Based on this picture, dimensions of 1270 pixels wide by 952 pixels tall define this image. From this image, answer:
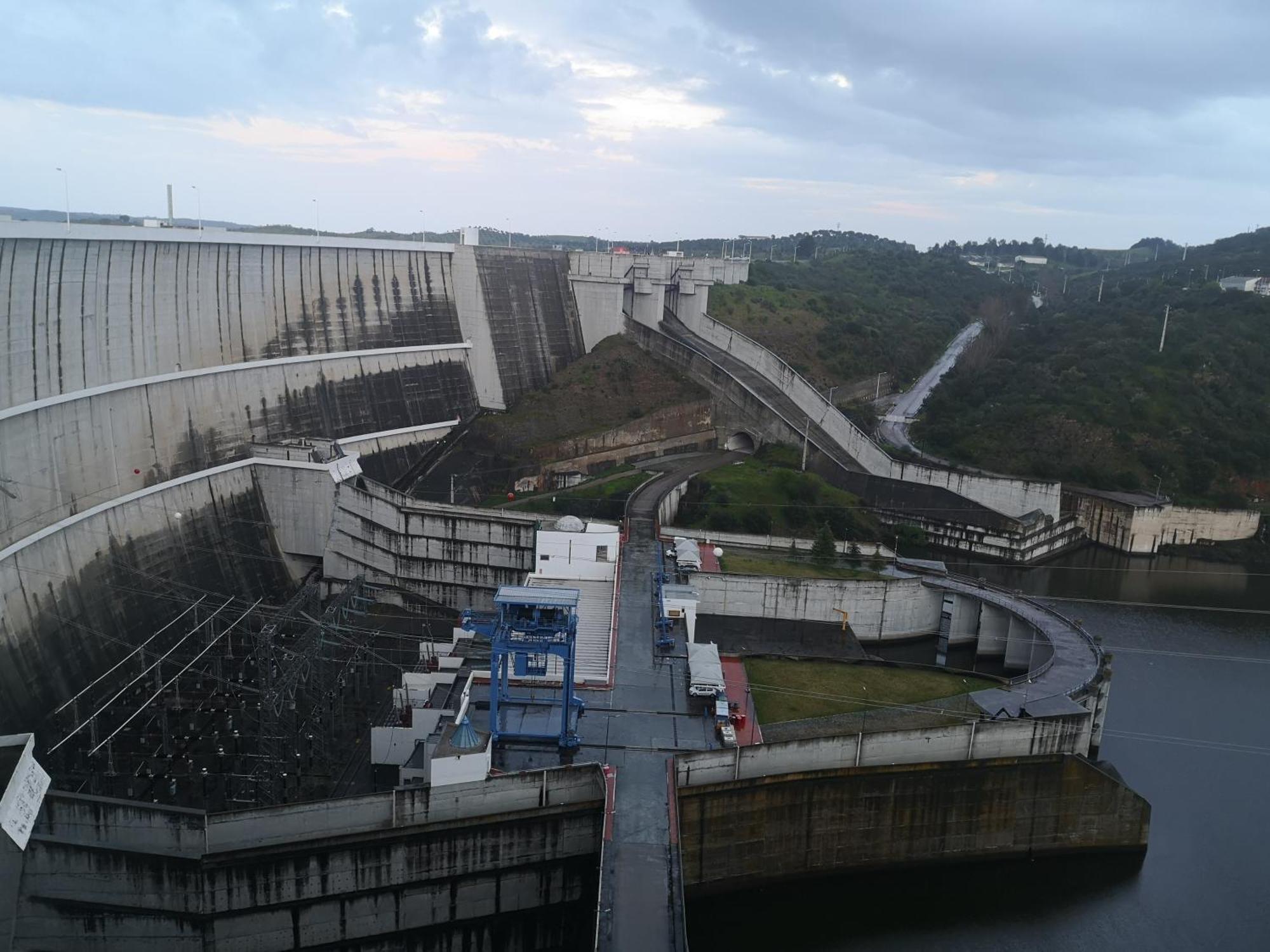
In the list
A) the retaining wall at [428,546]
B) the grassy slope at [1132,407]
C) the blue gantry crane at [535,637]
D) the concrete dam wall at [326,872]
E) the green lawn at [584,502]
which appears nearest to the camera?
the concrete dam wall at [326,872]

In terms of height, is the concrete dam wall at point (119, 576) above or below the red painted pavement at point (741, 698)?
above

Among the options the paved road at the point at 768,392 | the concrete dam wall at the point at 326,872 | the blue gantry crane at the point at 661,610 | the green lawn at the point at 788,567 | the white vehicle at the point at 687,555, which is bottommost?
the concrete dam wall at the point at 326,872

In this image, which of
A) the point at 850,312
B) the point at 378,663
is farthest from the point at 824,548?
the point at 850,312

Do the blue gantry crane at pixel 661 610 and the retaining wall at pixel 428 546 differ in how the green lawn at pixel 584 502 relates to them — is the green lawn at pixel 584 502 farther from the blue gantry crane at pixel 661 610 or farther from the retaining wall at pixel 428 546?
the blue gantry crane at pixel 661 610

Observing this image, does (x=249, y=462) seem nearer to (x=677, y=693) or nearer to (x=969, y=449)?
(x=677, y=693)

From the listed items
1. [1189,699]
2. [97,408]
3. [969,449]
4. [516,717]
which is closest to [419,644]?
[516,717]

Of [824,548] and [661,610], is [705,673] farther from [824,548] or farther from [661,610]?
[824,548]

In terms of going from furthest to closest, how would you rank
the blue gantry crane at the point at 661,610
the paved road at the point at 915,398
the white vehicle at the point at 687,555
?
the paved road at the point at 915,398
the white vehicle at the point at 687,555
the blue gantry crane at the point at 661,610

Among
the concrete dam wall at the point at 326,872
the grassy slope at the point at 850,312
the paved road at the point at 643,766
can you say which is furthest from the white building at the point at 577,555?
the grassy slope at the point at 850,312
